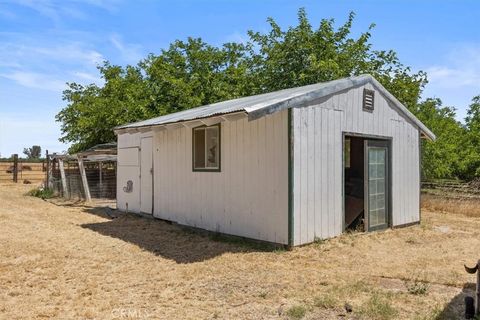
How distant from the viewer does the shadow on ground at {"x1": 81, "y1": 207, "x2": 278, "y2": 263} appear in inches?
264

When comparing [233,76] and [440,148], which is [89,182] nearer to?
[233,76]

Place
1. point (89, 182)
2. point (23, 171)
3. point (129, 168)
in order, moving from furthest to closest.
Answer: point (23, 171) → point (89, 182) → point (129, 168)

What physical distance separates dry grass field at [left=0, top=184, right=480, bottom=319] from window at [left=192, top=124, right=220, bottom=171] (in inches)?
57.2

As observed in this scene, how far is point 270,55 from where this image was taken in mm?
20344

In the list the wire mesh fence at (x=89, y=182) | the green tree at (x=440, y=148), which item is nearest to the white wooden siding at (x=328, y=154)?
the green tree at (x=440, y=148)

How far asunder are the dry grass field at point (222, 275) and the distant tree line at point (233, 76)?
9.88 meters

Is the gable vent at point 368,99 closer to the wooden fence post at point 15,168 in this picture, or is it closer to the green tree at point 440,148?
the green tree at point 440,148

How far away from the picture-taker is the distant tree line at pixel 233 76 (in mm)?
18016

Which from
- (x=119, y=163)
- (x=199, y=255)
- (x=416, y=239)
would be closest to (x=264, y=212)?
(x=199, y=255)

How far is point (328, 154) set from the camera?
7.58 meters

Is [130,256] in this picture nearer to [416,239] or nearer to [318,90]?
[318,90]

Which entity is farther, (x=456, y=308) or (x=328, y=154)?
(x=328, y=154)

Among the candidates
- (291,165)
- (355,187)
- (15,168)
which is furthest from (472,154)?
(15,168)

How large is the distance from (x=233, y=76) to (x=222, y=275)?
16.4 meters
